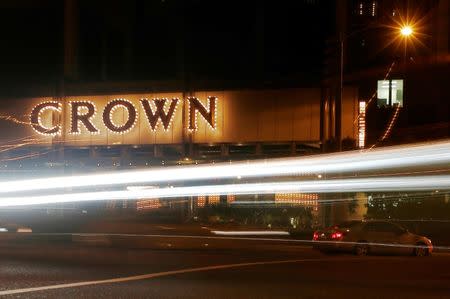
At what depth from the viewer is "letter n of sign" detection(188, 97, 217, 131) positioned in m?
39.0

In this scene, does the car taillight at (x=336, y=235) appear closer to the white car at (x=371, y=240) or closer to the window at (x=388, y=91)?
the white car at (x=371, y=240)

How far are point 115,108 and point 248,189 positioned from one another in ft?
35.4

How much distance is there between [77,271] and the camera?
16.1 meters

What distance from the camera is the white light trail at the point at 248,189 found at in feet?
91.7

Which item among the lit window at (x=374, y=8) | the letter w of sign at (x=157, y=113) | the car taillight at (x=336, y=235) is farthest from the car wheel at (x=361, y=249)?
the lit window at (x=374, y=8)

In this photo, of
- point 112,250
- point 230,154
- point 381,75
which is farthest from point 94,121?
point 112,250

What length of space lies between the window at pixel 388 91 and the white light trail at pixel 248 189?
51.2ft

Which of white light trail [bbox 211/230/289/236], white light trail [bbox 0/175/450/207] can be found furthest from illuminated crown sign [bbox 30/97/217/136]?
white light trail [bbox 211/230/289/236]

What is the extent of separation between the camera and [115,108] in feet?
131

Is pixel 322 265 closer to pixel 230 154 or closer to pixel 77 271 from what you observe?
pixel 77 271

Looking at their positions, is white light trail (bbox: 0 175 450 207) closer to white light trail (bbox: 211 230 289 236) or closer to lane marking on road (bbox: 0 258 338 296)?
white light trail (bbox: 211 230 289 236)

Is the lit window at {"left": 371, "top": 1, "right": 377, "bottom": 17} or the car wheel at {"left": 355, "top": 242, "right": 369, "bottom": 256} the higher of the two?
the lit window at {"left": 371, "top": 1, "right": 377, "bottom": 17}

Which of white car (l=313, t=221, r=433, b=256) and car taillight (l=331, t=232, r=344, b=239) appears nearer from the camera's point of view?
white car (l=313, t=221, r=433, b=256)

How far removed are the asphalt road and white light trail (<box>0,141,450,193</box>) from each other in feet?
27.7
